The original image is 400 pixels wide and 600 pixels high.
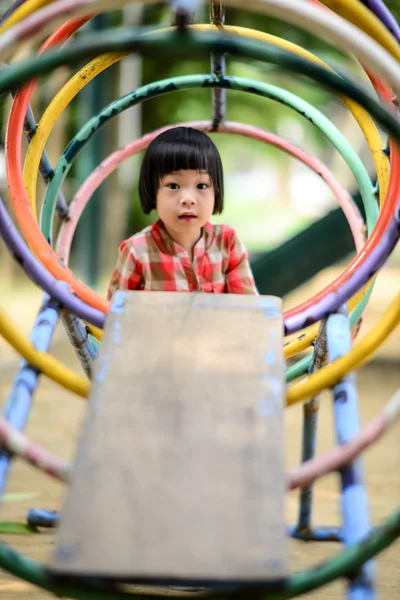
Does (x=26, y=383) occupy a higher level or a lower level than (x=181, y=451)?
higher

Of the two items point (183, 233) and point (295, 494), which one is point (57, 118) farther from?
point (295, 494)

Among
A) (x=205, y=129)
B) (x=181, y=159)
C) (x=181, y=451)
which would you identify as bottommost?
(x=181, y=451)

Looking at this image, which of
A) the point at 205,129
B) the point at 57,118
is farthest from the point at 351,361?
the point at 205,129

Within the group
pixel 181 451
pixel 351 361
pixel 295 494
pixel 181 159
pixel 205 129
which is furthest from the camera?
pixel 295 494

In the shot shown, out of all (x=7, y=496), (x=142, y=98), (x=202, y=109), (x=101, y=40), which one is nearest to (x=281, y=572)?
(x=101, y=40)

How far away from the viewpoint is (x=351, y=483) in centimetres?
123

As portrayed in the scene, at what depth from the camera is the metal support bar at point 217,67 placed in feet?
6.50

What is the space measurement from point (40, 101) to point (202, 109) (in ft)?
8.78

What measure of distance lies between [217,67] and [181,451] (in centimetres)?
127

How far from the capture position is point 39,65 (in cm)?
117

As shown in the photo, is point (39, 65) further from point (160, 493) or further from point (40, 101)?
point (40, 101)

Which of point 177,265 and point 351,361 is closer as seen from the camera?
point 351,361

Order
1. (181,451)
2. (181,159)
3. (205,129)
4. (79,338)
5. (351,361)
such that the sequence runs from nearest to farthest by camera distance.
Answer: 1. (181,451)
2. (351,361)
3. (79,338)
4. (181,159)
5. (205,129)

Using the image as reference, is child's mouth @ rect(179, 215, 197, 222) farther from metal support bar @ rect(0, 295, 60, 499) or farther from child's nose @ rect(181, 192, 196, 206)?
metal support bar @ rect(0, 295, 60, 499)
